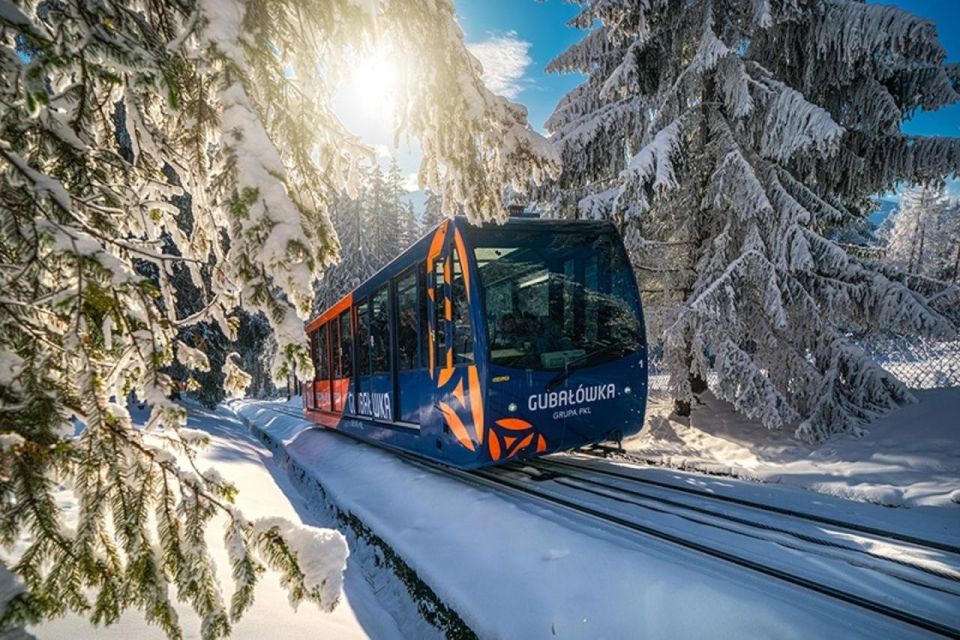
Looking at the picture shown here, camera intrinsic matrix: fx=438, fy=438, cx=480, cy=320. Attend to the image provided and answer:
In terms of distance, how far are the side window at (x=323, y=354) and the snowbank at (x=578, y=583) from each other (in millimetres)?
7096

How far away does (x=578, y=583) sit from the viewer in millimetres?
3205

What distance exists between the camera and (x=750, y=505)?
4.62 m

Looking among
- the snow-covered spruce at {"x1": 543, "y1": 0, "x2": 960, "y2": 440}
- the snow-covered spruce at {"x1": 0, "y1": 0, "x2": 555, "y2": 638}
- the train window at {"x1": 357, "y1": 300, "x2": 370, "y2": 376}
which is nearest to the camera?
the snow-covered spruce at {"x1": 0, "y1": 0, "x2": 555, "y2": 638}

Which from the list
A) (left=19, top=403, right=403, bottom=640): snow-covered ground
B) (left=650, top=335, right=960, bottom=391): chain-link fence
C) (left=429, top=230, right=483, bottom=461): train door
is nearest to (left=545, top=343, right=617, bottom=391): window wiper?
(left=429, top=230, right=483, bottom=461): train door

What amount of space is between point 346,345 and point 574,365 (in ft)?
19.9

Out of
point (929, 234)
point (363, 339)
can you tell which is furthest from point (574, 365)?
point (929, 234)

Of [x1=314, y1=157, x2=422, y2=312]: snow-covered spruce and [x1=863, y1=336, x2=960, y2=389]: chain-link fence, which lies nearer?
[x1=863, y1=336, x2=960, y2=389]: chain-link fence

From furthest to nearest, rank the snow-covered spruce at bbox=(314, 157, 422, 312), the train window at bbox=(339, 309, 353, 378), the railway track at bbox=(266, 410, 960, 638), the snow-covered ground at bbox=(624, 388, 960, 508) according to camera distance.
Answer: the snow-covered spruce at bbox=(314, 157, 422, 312), the train window at bbox=(339, 309, 353, 378), the snow-covered ground at bbox=(624, 388, 960, 508), the railway track at bbox=(266, 410, 960, 638)

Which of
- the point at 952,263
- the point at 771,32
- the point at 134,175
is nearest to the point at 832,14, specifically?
the point at 771,32

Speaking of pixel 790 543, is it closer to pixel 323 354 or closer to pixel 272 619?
pixel 272 619

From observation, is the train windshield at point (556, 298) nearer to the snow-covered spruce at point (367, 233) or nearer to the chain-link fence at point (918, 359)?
the chain-link fence at point (918, 359)

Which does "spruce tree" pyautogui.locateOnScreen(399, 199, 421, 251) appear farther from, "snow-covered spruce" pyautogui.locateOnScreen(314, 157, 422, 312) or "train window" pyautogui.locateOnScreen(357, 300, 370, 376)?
"train window" pyautogui.locateOnScreen(357, 300, 370, 376)

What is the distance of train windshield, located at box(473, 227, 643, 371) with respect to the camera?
18.1 ft

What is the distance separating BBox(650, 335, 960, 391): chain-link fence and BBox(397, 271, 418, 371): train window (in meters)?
5.63
